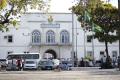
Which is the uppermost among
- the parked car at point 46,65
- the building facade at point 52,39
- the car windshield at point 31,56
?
the building facade at point 52,39

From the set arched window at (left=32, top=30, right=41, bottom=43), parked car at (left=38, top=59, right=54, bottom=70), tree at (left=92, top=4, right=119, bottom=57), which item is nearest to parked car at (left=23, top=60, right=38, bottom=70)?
parked car at (left=38, top=59, right=54, bottom=70)

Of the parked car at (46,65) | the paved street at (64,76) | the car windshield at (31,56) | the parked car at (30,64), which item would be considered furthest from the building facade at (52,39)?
the paved street at (64,76)

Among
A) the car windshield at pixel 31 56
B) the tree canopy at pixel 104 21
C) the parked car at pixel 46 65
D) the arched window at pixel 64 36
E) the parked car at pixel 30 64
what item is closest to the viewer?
the tree canopy at pixel 104 21

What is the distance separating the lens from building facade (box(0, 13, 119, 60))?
281 ft

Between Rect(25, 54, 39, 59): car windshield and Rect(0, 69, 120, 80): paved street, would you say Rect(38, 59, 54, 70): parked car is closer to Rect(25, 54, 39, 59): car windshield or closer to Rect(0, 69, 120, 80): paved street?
Rect(25, 54, 39, 59): car windshield

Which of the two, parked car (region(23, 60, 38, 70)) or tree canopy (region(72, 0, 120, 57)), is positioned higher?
tree canopy (region(72, 0, 120, 57))

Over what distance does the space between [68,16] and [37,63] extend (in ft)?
97.4

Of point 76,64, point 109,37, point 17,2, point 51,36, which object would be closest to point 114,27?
point 109,37

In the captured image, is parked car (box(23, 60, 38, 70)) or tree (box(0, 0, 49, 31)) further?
parked car (box(23, 60, 38, 70))

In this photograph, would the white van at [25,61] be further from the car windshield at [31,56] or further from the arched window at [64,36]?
the arched window at [64,36]

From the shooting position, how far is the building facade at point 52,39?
85750mm

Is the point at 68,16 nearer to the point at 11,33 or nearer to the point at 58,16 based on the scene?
the point at 58,16

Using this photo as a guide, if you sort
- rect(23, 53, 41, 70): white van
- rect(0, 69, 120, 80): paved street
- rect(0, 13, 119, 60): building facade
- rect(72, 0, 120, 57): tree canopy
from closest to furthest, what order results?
rect(0, 69, 120, 80): paved street
rect(72, 0, 120, 57): tree canopy
rect(23, 53, 41, 70): white van
rect(0, 13, 119, 60): building facade

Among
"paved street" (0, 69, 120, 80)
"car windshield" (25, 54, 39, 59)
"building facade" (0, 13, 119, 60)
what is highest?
"building facade" (0, 13, 119, 60)
